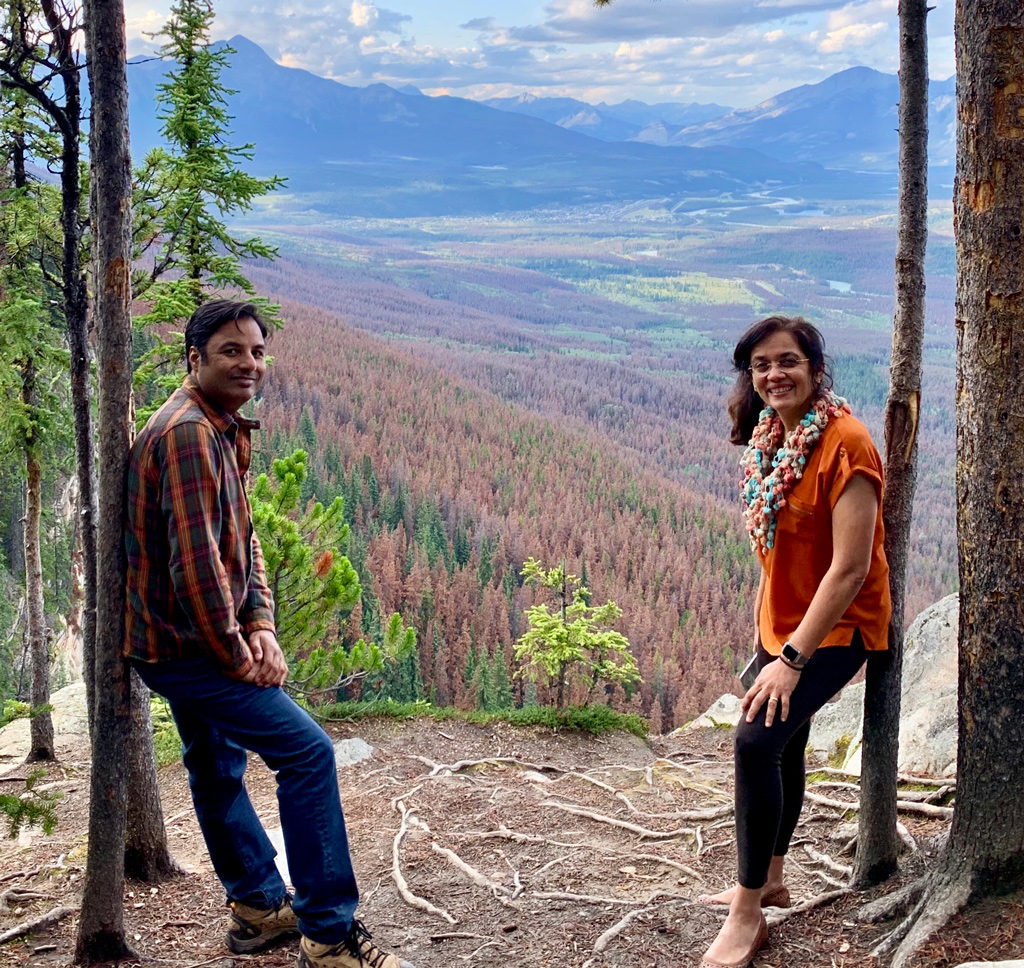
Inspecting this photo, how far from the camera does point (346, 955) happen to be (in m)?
2.99

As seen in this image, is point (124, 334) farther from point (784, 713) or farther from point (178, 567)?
point (784, 713)

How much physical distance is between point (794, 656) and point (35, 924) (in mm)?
3067

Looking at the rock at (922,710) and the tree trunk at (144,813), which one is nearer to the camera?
the tree trunk at (144,813)

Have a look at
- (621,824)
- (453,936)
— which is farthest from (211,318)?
(621,824)

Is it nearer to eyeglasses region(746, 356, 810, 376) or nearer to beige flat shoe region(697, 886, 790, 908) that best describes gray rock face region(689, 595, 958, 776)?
beige flat shoe region(697, 886, 790, 908)

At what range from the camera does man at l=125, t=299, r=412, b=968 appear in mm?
2814

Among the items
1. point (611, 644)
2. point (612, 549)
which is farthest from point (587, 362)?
point (611, 644)


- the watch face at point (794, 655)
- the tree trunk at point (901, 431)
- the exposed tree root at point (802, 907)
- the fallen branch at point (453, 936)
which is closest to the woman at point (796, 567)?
the watch face at point (794, 655)

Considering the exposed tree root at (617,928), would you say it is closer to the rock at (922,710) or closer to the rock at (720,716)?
the rock at (922,710)

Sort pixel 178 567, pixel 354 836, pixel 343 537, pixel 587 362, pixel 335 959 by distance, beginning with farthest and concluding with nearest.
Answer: pixel 587 362
pixel 343 537
pixel 354 836
pixel 335 959
pixel 178 567

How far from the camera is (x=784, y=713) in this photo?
2.87 meters

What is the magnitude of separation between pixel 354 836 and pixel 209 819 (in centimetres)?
224

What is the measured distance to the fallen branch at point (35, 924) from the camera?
3502 mm

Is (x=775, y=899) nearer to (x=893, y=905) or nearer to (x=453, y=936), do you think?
(x=893, y=905)
